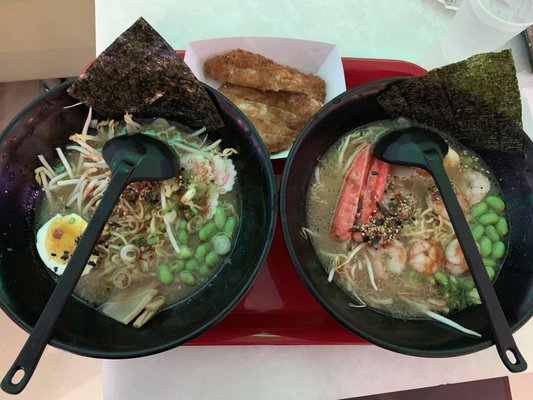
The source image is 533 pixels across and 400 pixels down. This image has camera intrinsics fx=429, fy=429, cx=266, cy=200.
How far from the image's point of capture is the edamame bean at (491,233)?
1138 millimetres

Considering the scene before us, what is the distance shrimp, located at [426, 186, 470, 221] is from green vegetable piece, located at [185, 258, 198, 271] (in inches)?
25.2

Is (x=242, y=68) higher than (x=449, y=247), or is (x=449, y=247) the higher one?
(x=242, y=68)

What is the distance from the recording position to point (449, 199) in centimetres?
100

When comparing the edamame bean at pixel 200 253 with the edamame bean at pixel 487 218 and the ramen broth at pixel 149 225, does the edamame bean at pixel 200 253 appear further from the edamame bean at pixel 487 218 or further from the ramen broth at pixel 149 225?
the edamame bean at pixel 487 218

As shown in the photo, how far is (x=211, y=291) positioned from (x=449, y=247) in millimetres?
623

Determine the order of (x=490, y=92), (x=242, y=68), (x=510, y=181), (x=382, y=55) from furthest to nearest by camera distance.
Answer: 1. (x=382, y=55)
2. (x=242, y=68)
3. (x=510, y=181)
4. (x=490, y=92)

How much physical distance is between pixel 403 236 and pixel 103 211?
2.45 feet

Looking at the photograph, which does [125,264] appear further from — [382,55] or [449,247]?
[382,55]

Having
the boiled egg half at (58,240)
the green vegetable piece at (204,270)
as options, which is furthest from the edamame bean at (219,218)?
the boiled egg half at (58,240)

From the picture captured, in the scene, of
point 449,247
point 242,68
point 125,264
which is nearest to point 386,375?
point 449,247

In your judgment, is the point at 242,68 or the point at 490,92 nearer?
the point at 490,92

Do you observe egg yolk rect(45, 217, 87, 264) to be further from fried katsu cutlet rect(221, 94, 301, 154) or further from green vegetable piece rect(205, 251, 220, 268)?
fried katsu cutlet rect(221, 94, 301, 154)

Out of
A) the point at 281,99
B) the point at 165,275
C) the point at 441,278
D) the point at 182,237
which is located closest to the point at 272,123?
the point at 281,99

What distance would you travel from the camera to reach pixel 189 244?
1122 millimetres
